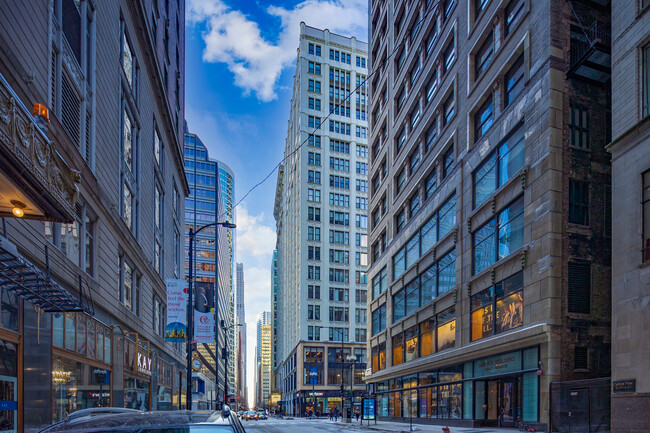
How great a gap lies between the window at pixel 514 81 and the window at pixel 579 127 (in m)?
2.89

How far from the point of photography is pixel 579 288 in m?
21.8

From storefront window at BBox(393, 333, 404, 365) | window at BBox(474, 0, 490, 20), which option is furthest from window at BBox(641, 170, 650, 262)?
storefront window at BBox(393, 333, 404, 365)

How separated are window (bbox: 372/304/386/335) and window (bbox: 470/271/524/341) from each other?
20.6 metres

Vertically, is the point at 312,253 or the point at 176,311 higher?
the point at 312,253

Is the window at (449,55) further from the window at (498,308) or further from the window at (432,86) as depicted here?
the window at (498,308)

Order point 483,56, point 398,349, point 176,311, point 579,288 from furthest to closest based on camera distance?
1. point 398,349
2. point 483,56
3. point 176,311
4. point 579,288

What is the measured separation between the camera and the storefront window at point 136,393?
24047 mm

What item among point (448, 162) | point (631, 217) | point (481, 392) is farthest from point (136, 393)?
point (631, 217)

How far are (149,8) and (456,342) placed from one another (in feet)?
87.5

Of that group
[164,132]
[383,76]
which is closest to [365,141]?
[383,76]

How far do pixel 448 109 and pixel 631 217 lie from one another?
18.5 metres

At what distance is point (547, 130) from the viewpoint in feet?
72.2

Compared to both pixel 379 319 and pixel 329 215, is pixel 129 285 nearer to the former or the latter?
pixel 379 319

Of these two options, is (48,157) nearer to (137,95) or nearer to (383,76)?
(137,95)
